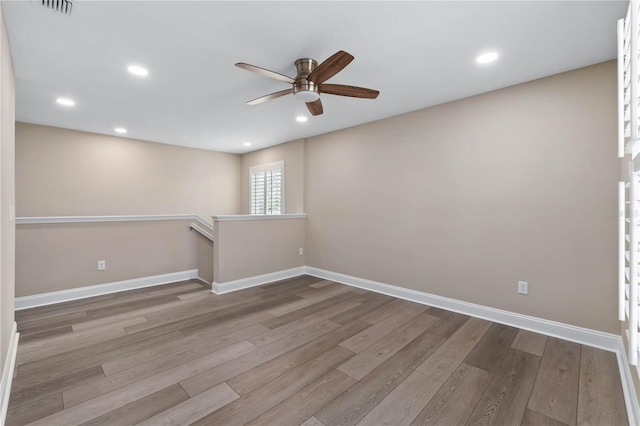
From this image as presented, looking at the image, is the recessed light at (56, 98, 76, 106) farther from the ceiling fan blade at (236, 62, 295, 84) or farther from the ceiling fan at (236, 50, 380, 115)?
the ceiling fan at (236, 50, 380, 115)

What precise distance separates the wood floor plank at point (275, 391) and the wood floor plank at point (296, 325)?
531 mm

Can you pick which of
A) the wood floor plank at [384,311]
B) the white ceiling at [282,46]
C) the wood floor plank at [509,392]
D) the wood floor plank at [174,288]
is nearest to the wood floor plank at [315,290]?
the wood floor plank at [384,311]

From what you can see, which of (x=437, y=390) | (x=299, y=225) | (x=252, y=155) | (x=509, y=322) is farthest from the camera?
(x=252, y=155)

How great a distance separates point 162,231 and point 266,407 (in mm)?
3615

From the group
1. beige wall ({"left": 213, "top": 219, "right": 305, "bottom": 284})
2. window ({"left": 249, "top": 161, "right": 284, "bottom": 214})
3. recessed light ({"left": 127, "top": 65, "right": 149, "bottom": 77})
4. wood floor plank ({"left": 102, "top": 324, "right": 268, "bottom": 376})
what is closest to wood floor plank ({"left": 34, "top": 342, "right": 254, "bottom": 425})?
wood floor plank ({"left": 102, "top": 324, "right": 268, "bottom": 376})

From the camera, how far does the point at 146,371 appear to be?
2.12m

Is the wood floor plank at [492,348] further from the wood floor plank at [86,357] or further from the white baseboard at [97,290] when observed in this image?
the white baseboard at [97,290]

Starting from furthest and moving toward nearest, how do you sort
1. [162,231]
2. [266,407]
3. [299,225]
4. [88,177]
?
[299,225] < [88,177] < [162,231] < [266,407]

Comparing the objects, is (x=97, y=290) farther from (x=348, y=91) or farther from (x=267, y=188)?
(x=348, y=91)

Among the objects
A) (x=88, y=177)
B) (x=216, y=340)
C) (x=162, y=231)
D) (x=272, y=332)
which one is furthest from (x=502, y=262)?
(x=88, y=177)

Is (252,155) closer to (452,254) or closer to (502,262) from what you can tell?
(452,254)

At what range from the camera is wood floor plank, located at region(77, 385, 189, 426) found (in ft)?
Result: 5.31

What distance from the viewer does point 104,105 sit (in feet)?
11.6

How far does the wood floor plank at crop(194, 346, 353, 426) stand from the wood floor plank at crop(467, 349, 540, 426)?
100 cm
